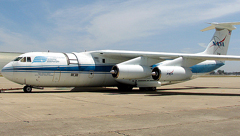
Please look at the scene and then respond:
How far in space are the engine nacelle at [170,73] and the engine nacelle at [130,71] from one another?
3.31 ft

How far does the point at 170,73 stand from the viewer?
16922 mm

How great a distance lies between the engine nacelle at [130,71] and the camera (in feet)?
56.1

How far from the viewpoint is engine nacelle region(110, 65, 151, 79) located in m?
17.1

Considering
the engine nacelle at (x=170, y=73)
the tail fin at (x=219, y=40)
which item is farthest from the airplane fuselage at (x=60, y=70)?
the tail fin at (x=219, y=40)

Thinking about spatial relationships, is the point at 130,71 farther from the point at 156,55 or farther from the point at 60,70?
the point at 60,70

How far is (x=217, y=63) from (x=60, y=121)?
64.0 feet

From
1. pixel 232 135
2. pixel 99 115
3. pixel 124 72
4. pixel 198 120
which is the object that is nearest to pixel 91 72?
pixel 124 72

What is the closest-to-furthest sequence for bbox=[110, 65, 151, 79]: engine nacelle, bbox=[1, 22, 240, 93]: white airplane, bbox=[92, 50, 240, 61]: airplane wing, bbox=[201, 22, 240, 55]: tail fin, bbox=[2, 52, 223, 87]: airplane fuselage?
bbox=[2, 52, 223, 87]: airplane fuselage, bbox=[1, 22, 240, 93]: white airplane, bbox=[110, 65, 151, 79]: engine nacelle, bbox=[92, 50, 240, 61]: airplane wing, bbox=[201, 22, 240, 55]: tail fin

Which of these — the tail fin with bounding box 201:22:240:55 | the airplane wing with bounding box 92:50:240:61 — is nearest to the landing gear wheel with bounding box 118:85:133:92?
the airplane wing with bounding box 92:50:240:61

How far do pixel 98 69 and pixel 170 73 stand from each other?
5414mm

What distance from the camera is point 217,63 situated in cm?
2294

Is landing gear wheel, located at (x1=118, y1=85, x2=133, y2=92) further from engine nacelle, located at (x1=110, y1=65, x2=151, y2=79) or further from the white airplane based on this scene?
engine nacelle, located at (x1=110, y1=65, x2=151, y2=79)

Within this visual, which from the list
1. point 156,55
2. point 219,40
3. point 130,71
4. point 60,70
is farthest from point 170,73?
point 219,40

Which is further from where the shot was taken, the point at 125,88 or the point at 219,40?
the point at 219,40
